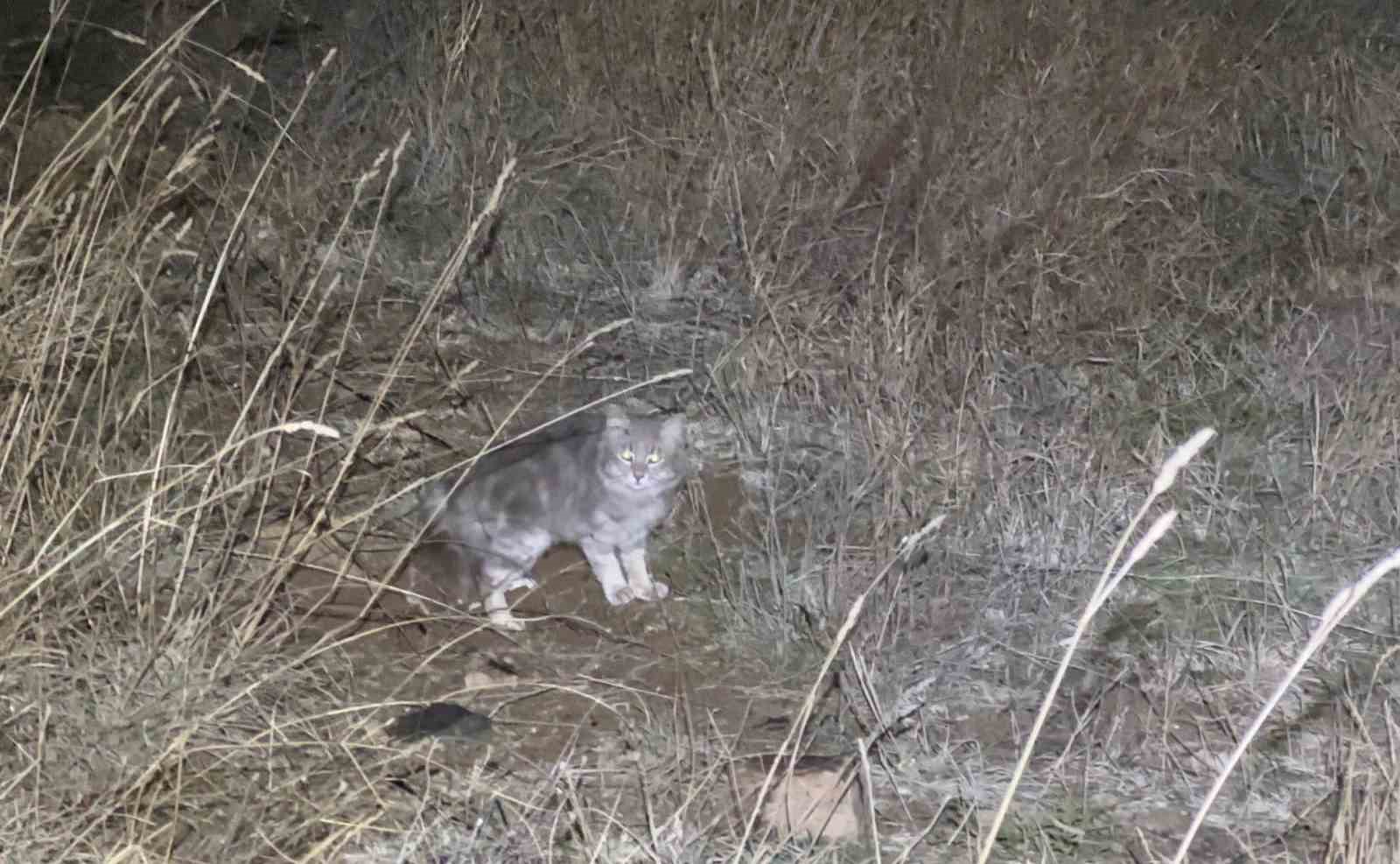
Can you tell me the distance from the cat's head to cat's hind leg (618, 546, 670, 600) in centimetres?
14

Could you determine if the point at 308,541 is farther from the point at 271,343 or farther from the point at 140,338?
the point at 271,343

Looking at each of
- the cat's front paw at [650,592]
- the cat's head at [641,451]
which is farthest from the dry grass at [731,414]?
the cat's head at [641,451]

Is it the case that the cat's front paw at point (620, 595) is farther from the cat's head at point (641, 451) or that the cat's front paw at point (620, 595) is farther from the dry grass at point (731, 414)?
the cat's head at point (641, 451)

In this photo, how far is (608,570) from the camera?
3518 mm

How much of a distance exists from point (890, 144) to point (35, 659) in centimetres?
311

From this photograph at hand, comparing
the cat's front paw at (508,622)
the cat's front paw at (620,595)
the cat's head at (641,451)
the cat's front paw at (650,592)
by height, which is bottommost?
the cat's front paw at (620,595)

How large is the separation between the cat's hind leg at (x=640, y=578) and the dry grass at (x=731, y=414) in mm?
76

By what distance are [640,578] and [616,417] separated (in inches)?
13.7

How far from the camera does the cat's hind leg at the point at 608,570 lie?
3.49m

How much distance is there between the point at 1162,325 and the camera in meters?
4.47

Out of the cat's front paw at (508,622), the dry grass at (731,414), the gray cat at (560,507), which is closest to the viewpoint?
the dry grass at (731,414)

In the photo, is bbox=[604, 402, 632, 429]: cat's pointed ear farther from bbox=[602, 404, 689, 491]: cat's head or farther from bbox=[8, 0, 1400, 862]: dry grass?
bbox=[8, 0, 1400, 862]: dry grass

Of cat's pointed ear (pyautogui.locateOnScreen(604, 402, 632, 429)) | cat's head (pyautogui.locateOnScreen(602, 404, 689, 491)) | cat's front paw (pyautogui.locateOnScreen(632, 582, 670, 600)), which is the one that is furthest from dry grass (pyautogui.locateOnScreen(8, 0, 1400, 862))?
cat's pointed ear (pyautogui.locateOnScreen(604, 402, 632, 429))

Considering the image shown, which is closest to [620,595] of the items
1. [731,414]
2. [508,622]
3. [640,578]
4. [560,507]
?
[640,578]
